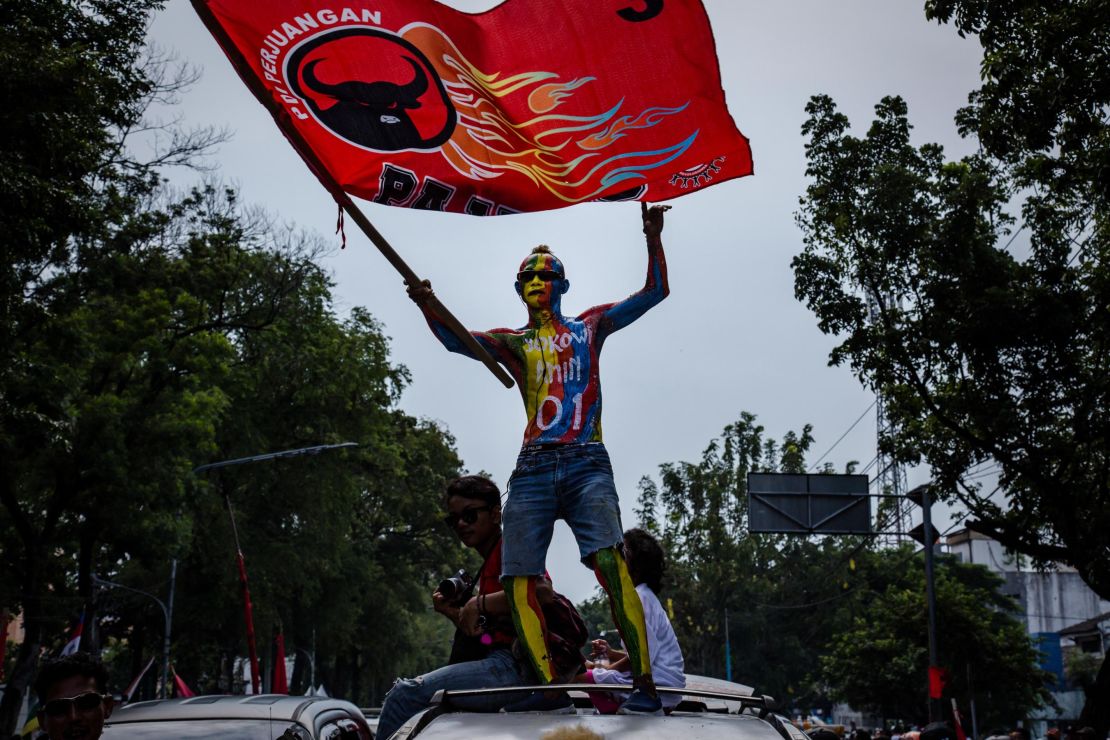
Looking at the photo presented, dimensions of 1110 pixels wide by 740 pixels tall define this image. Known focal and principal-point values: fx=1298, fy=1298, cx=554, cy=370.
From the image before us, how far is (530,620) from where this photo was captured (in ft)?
14.8

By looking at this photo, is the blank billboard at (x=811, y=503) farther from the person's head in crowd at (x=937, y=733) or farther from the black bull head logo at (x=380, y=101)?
the black bull head logo at (x=380, y=101)

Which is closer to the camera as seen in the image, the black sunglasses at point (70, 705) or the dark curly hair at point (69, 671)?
the black sunglasses at point (70, 705)

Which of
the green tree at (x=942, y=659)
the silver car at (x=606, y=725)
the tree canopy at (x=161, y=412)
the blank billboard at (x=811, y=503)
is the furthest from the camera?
the green tree at (x=942, y=659)

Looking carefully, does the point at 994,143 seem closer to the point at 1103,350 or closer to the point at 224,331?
the point at 1103,350

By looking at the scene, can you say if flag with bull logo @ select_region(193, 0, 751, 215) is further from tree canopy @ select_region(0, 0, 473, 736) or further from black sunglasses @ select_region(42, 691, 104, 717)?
tree canopy @ select_region(0, 0, 473, 736)

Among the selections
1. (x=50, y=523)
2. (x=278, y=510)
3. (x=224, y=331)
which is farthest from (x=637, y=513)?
(x=50, y=523)

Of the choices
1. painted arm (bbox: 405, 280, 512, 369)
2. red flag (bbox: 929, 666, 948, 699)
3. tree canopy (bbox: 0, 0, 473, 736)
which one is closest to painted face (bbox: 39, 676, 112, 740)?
painted arm (bbox: 405, 280, 512, 369)

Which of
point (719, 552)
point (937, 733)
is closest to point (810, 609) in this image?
point (719, 552)

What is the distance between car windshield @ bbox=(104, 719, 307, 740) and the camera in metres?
5.61

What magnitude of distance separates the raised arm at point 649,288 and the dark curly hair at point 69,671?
224cm

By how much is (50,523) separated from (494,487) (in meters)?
22.3

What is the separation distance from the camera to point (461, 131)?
577cm

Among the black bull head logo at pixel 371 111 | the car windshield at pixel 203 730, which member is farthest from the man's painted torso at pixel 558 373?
the car windshield at pixel 203 730

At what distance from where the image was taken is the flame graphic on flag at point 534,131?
574cm
